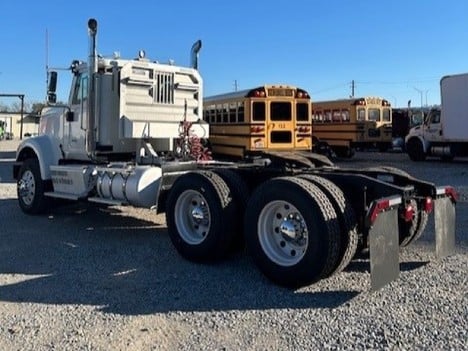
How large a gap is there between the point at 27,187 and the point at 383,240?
7.49 meters

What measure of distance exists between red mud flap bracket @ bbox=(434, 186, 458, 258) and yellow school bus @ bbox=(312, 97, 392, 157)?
20.5m

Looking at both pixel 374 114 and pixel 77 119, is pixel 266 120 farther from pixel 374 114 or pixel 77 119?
pixel 77 119

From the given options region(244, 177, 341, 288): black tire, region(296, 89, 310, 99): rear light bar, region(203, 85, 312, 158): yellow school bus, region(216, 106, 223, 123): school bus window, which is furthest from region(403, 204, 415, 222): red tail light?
region(216, 106, 223, 123): school bus window

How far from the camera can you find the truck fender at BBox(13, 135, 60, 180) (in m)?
10.0

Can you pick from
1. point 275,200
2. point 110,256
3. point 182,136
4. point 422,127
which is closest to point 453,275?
point 275,200

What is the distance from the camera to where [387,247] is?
514 cm

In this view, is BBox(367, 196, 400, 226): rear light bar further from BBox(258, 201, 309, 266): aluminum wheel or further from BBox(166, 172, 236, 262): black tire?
BBox(166, 172, 236, 262): black tire

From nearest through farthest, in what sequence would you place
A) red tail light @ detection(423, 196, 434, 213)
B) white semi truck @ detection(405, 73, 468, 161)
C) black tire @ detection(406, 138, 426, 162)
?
red tail light @ detection(423, 196, 434, 213) < white semi truck @ detection(405, 73, 468, 161) < black tire @ detection(406, 138, 426, 162)

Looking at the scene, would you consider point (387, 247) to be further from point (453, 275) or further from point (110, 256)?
point (110, 256)

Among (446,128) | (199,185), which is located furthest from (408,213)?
(446,128)

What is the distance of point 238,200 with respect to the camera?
6.39 m

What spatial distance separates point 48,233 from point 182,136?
8.91ft

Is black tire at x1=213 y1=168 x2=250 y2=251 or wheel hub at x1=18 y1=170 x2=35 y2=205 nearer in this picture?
black tire at x1=213 y1=168 x2=250 y2=251

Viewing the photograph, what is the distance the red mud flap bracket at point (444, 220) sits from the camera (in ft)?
19.6
